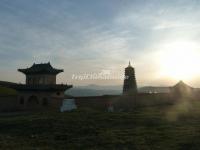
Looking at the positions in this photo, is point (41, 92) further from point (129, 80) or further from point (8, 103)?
point (129, 80)

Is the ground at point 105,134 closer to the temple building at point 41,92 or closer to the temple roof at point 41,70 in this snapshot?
the temple building at point 41,92

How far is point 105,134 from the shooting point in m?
21.0

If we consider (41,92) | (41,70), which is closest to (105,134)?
(41,92)

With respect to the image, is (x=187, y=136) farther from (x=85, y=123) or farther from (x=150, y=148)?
(x=85, y=123)

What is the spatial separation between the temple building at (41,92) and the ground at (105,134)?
18.3 metres

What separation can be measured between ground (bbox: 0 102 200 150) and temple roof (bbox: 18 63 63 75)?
2237cm

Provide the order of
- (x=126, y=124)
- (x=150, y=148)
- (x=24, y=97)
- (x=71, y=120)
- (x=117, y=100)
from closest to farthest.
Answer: (x=150, y=148) → (x=126, y=124) → (x=71, y=120) → (x=117, y=100) → (x=24, y=97)

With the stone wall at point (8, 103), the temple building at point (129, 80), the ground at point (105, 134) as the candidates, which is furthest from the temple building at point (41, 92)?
the ground at point (105, 134)

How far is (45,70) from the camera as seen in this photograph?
50.1 m

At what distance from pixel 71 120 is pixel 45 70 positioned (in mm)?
22927

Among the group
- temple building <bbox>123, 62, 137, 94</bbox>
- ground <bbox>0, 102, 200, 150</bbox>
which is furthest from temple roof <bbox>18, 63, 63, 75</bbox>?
ground <bbox>0, 102, 200, 150</bbox>

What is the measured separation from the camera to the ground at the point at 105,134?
17844mm

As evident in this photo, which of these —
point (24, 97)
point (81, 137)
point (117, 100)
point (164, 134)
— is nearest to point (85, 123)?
point (81, 137)

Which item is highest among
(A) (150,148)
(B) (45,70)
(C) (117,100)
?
(B) (45,70)
